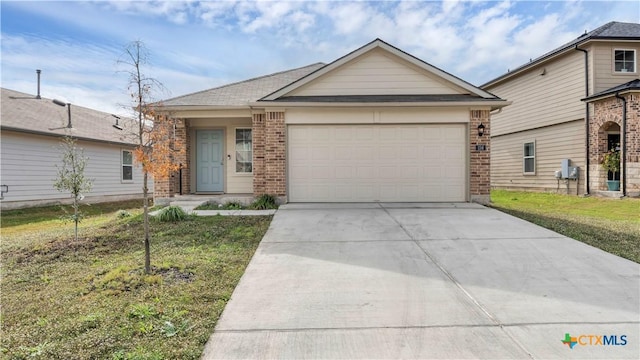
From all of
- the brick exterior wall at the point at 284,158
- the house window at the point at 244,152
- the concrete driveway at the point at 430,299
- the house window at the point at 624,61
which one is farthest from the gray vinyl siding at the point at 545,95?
the house window at the point at 244,152

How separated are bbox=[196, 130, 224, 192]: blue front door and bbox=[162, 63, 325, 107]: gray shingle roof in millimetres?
1168

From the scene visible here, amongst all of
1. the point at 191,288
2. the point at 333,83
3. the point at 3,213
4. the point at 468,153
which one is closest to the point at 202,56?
the point at 333,83

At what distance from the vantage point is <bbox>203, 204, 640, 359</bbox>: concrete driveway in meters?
2.87

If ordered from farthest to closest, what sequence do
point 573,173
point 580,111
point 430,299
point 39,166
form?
point 573,173 → point 580,111 → point 39,166 → point 430,299

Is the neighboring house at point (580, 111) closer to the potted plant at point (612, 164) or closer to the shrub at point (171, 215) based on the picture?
the potted plant at point (612, 164)

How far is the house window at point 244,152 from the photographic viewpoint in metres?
11.6

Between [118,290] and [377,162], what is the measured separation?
7.59m

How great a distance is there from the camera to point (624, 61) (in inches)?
533

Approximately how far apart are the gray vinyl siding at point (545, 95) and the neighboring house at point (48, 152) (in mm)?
17036

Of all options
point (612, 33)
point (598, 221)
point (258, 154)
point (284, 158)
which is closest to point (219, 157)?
point (258, 154)

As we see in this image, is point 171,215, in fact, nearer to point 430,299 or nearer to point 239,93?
point 239,93

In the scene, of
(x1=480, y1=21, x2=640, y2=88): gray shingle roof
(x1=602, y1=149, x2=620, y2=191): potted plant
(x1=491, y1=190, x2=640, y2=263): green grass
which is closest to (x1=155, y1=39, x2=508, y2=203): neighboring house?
(x1=491, y1=190, x2=640, y2=263): green grass

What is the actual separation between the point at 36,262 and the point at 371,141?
8047 millimetres

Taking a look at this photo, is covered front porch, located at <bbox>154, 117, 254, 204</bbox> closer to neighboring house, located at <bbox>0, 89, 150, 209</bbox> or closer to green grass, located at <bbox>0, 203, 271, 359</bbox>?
neighboring house, located at <bbox>0, 89, 150, 209</bbox>
